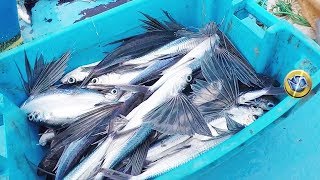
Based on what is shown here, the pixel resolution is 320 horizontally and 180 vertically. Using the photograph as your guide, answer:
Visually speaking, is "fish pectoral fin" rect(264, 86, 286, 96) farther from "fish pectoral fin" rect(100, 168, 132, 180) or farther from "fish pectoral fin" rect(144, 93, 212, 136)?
"fish pectoral fin" rect(100, 168, 132, 180)

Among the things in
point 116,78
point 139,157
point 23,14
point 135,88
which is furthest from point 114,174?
point 23,14

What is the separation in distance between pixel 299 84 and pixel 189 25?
2.95 ft

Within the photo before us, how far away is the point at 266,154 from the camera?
1732 millimetres

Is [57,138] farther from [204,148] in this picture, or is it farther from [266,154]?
[266,154]

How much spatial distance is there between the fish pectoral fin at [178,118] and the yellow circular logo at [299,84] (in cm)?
33

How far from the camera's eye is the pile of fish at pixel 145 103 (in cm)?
152

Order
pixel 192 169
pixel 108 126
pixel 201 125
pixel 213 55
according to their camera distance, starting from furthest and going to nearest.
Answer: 1. pixel 213 55
2. pixel 108 126
3. pixel 201 125
4. pixel 192 169

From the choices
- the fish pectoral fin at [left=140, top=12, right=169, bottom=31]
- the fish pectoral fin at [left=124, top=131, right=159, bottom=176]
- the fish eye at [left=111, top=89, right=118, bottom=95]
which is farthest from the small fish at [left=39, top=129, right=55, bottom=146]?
the fish pectoral fin at [left=140, top=12, right=169, bottom=31]

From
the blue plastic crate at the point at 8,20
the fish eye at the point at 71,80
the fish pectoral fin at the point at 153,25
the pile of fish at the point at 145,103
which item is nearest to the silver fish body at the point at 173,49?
the pile of fish at the point at 145,103

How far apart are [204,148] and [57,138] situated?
0.62 meters

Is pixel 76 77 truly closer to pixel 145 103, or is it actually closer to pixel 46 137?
pixel 46 137

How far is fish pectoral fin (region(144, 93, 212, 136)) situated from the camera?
148 cm

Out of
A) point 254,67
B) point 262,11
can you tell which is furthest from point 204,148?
point 262,11

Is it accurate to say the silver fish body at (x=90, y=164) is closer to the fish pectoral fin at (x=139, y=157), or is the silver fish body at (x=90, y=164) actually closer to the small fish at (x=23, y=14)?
the fish pectoral fin at (x=139, y=157)
